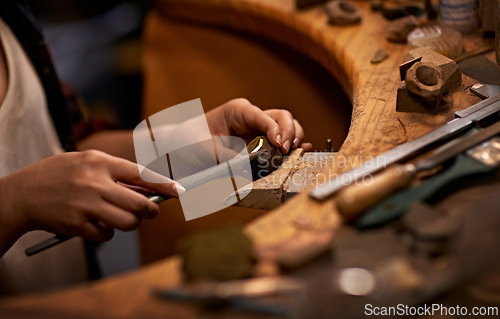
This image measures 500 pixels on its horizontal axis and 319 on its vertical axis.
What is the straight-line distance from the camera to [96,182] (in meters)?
0.73

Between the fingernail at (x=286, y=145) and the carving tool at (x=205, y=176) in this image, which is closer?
the carving tool at (x=205, y=176)

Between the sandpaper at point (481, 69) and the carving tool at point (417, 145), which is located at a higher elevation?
the carving tool at point (417, 145)

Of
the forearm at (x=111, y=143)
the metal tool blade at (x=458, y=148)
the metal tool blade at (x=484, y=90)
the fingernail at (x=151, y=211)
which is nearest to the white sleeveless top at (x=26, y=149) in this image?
the forearm at (x=111, y=143)

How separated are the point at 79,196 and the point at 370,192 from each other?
1.47 feet

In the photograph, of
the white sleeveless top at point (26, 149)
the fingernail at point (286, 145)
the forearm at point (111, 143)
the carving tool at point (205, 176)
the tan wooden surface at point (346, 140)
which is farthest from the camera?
the forearm at point (111, 143)

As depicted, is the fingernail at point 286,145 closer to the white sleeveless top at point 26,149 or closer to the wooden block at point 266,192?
the wooden block at point 266,192

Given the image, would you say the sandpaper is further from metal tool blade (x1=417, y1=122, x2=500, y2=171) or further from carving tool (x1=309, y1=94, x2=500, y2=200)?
metal tool blade (x1=417, y1=122, x2=500, y2=171)

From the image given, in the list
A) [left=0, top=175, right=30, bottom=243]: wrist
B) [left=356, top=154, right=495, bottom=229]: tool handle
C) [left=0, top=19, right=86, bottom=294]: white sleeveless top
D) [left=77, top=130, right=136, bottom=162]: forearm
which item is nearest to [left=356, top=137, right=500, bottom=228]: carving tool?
[left=356, top=154, right=495, bottom=229]: tool handle

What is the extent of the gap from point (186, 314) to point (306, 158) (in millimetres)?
449

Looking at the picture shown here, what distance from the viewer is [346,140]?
796mm

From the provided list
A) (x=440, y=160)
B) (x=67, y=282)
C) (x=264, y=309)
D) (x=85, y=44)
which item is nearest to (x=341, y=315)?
(x=264, y=309)

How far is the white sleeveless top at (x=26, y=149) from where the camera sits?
1.03 m

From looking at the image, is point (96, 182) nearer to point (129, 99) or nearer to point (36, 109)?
point (36, 109)

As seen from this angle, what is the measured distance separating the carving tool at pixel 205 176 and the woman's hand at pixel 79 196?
0.02m
